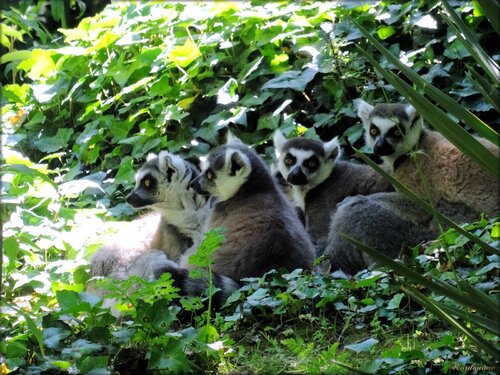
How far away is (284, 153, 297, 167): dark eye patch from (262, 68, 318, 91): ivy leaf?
3.34ft

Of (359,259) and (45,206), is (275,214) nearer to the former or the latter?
(359,259)

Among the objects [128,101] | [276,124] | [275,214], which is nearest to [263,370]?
[275,214]

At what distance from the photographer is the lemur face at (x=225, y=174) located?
624cm

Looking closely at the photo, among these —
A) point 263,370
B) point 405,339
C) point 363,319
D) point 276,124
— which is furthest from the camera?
point 276,124

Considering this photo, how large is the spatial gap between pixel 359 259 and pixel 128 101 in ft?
13.5

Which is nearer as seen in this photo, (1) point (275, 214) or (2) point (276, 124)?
(1) point (275, 214)

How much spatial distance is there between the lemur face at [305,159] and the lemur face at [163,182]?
843mm

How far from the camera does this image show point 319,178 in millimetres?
7164

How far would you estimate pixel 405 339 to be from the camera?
4160 mm

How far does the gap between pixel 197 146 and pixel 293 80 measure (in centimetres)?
119

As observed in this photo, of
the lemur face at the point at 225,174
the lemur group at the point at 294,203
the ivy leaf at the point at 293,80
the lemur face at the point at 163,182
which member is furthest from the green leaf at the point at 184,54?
the lemur face at the point at 225,174

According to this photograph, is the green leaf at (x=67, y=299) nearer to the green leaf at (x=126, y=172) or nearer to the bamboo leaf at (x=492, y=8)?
the bamboo leaf at (x=492, y=8)

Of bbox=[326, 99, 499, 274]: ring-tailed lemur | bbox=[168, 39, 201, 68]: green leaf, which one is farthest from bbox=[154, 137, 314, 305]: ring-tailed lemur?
bbox=[168, 39, 201, 68]: green leaf

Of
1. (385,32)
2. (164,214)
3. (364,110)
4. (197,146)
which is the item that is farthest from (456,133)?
(385,32)
